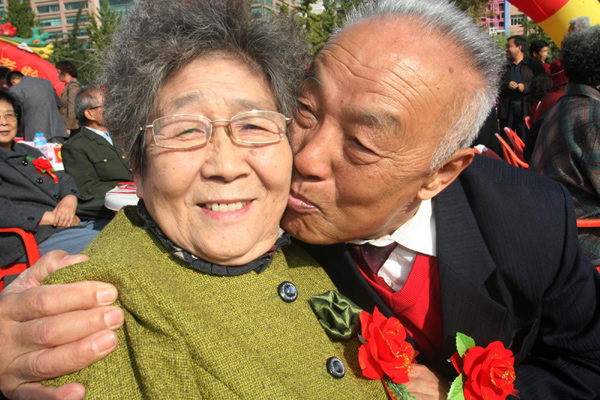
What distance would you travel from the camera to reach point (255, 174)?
A: 1.51 meters

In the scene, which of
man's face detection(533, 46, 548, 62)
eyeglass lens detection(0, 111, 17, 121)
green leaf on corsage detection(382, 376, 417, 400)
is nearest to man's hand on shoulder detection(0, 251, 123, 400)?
green leaf on corsage detection(382, 376, 417, 400)

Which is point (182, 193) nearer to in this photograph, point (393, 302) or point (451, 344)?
point (393, 302)

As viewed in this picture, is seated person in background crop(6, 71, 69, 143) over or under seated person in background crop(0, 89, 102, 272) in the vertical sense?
under

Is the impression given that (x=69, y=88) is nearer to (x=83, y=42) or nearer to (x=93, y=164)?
(x=93, y=164)

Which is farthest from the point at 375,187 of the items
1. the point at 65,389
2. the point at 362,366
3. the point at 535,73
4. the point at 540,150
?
the point at 535,73

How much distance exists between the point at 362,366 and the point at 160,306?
29.5 inches

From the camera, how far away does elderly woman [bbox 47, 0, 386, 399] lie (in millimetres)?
1263

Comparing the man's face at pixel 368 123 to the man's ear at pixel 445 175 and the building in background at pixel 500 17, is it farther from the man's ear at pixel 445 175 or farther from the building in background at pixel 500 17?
the building in background at pixel 500 17

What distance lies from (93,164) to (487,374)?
4.69m

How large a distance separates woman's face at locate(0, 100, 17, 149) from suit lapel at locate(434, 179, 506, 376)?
192 inches

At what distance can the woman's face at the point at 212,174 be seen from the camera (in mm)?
1436

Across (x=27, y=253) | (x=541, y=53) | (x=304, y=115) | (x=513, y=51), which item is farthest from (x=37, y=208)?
(x=541, y=53)

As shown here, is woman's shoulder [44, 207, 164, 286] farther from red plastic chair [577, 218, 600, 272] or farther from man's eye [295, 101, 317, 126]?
red plastic chair [577, 218, 600, 272]

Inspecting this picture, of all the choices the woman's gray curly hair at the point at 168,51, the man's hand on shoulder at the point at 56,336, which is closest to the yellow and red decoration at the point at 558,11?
the woman's gray curly hair at the point at 168,51
